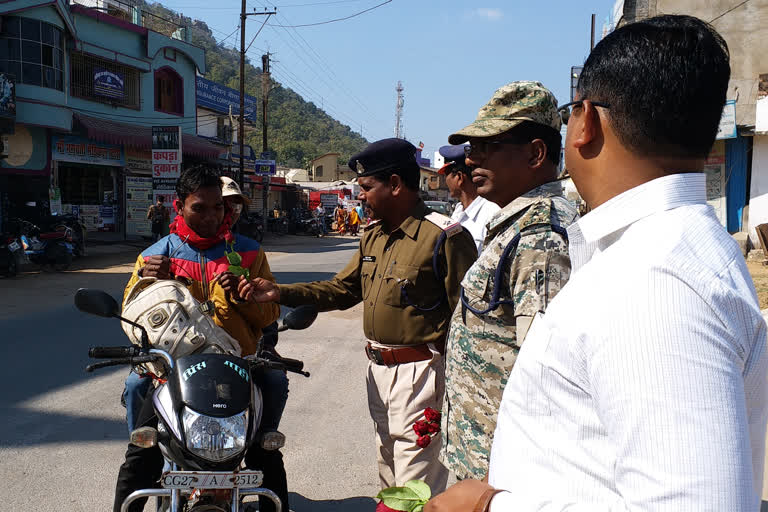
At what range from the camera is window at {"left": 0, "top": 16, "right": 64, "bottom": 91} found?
1686cm

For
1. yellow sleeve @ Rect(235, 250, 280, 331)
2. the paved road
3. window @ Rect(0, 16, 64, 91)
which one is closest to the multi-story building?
window @ Rect(0, 16, 64, 91)

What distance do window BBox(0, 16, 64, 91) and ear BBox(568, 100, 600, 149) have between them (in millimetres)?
19121

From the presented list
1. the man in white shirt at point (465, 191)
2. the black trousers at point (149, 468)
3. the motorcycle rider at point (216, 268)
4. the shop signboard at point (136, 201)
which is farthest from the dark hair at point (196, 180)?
the shop signboard at point (136, 201)

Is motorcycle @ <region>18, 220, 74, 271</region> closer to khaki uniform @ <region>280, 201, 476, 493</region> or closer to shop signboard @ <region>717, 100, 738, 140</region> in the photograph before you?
khaki uniform @ <region>280, 201, 476, 493</region>

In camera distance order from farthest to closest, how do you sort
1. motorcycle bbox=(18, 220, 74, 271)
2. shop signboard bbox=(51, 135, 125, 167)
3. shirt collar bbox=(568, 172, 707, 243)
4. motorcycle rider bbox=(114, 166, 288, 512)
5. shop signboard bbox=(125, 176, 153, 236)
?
shop signboard bbox=(125, 176, 153, 236) → shop signboard bbox=(51, 135, 125, 167) → motorcycle bbox=(18, 220, 74, 271) → motorcycle rider bbox=(114, 166, 288, 512) → shirt collar bbox=(568, 172, 707, 243)

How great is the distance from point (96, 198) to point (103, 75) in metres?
4.30

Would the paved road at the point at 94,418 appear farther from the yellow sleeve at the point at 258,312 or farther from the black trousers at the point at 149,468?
the yellow sleeve at the point at 258,312

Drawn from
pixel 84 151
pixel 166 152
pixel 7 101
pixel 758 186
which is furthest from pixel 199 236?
pixel 84 151

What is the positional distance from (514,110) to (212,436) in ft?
5.01

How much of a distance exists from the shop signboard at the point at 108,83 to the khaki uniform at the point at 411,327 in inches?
842

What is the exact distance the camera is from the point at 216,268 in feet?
9.96

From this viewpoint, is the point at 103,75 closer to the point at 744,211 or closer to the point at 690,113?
the point at 744,211

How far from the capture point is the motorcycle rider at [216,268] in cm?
273

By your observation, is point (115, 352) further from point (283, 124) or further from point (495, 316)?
point (283, 124)
